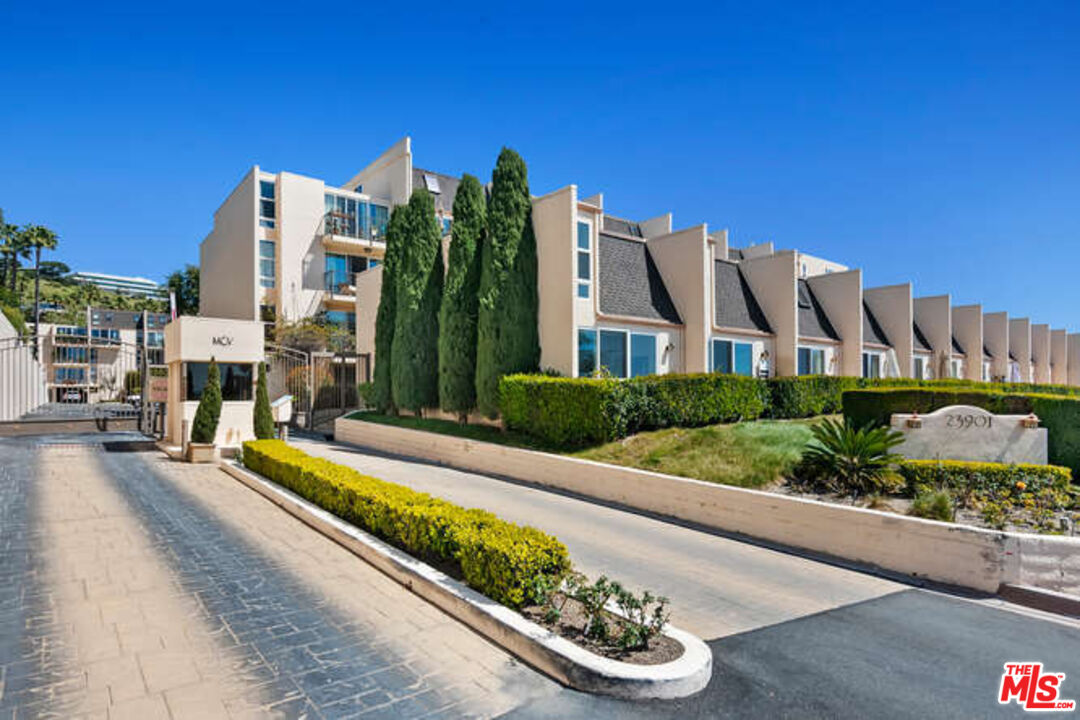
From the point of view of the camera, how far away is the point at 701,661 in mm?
4090

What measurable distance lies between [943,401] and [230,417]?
63.4 ft

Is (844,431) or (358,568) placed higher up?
(844,431)

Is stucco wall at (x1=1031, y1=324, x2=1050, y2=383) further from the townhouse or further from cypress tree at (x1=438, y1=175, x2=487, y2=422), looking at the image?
cypress tree at (x1=438, y1=175, x2=487, y2=422)

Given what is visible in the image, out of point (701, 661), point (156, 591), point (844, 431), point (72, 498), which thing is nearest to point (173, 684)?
point (156, 591)

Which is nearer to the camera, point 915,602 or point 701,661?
point 701,661

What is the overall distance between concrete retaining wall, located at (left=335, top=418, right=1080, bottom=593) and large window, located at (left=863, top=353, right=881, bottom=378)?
66.4 ft

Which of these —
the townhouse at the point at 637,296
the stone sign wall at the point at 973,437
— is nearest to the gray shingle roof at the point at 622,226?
the townhouse at the point at 637,296

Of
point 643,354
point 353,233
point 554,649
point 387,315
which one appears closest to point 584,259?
point 643,354

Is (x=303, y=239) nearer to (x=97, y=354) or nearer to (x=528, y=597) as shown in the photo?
(x=97, y=354)

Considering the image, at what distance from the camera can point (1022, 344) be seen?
36.7 meters

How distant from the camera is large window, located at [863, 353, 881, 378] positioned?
2572cm

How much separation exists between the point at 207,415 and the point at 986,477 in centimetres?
1743

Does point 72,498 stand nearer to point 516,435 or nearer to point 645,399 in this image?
point 516,435

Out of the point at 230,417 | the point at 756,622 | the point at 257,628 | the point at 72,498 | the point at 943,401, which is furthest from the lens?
the point at 230,417
